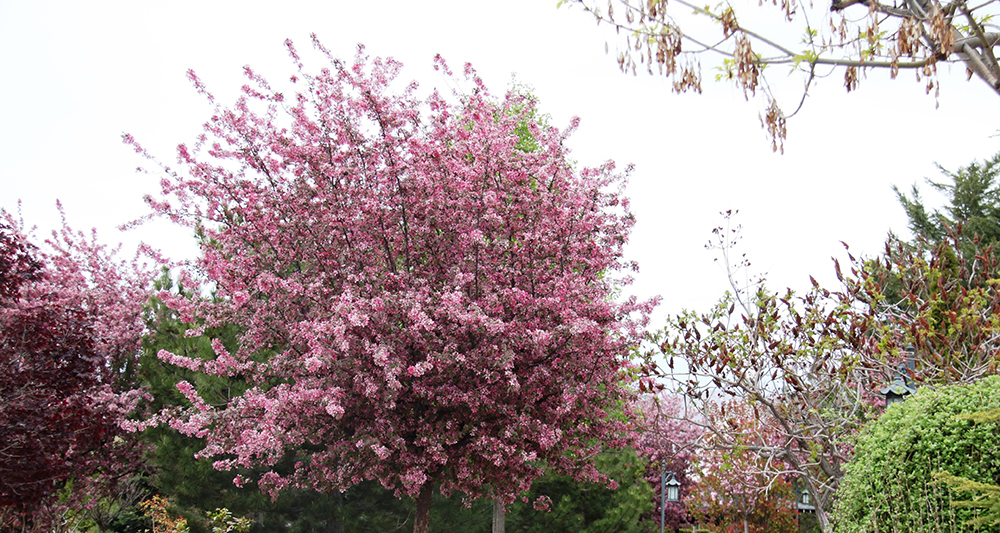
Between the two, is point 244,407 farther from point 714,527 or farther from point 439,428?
point 714,527

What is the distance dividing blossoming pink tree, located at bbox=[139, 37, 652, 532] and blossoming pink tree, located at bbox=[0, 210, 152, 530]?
2508 millimetres

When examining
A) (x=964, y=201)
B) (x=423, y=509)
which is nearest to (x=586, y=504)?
Result: (x=423, y=509)

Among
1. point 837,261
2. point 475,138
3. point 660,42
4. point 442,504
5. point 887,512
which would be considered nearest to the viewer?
point 660,42

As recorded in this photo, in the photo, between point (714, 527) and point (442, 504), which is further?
point (714, 527)

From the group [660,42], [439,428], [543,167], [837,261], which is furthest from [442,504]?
[660,42]

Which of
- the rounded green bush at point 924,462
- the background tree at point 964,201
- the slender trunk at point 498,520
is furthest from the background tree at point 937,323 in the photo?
the background tree at point 964,201

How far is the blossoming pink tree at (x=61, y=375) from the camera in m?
10.1

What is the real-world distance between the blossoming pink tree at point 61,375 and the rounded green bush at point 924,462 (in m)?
9.61

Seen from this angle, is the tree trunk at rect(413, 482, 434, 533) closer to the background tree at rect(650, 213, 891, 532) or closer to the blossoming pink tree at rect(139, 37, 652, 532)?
the blossoming pink tree at rect(139, 37, 652, 532)

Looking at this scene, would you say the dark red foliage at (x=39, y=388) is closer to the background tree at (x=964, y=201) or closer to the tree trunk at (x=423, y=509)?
the tree trunk at (x=423, y=509)

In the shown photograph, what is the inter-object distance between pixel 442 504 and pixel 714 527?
893 cm

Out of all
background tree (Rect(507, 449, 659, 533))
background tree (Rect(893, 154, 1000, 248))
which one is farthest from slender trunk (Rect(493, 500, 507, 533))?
background tree (Rect(893, 154, 1000, 248))

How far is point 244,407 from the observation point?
911 cm

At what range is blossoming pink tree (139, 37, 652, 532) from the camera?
849 centimetres
